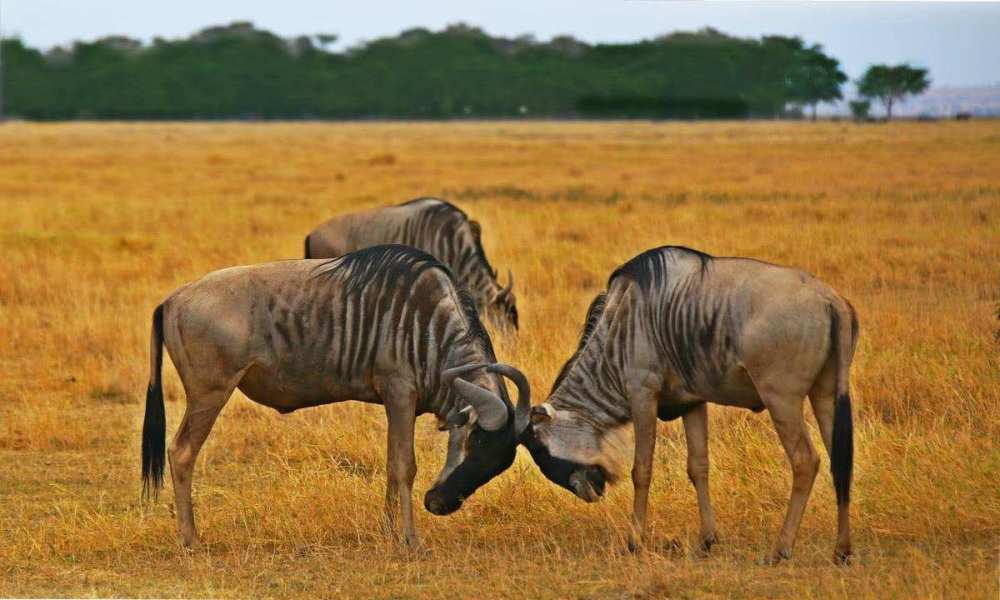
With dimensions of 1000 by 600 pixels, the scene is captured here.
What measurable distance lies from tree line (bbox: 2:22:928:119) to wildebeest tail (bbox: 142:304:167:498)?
47327 mm

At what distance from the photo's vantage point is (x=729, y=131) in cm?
5691

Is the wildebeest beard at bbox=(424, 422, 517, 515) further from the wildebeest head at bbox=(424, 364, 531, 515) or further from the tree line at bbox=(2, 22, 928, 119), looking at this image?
the tree line at bbox=(2, 22, 928, 119)

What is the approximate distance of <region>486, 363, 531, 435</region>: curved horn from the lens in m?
5.37

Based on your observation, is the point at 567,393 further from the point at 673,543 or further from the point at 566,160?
the point at 566,160

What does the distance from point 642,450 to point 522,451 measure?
5.25ft

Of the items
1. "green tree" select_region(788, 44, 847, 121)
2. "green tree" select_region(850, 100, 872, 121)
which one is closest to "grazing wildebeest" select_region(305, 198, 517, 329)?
"green tree" select_region(788, 44, 847, 121)

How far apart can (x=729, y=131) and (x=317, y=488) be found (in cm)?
5218

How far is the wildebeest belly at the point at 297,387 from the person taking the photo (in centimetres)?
579

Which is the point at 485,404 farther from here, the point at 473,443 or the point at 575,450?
the point at 575,450

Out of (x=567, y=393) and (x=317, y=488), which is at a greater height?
(x=567, y=393)

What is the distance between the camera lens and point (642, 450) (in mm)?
5551

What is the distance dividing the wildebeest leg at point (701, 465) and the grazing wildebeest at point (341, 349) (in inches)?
31.1

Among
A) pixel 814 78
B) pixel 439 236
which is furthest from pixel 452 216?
pixel 814 78

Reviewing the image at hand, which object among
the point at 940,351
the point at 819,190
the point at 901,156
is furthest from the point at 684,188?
the point at 940,351
